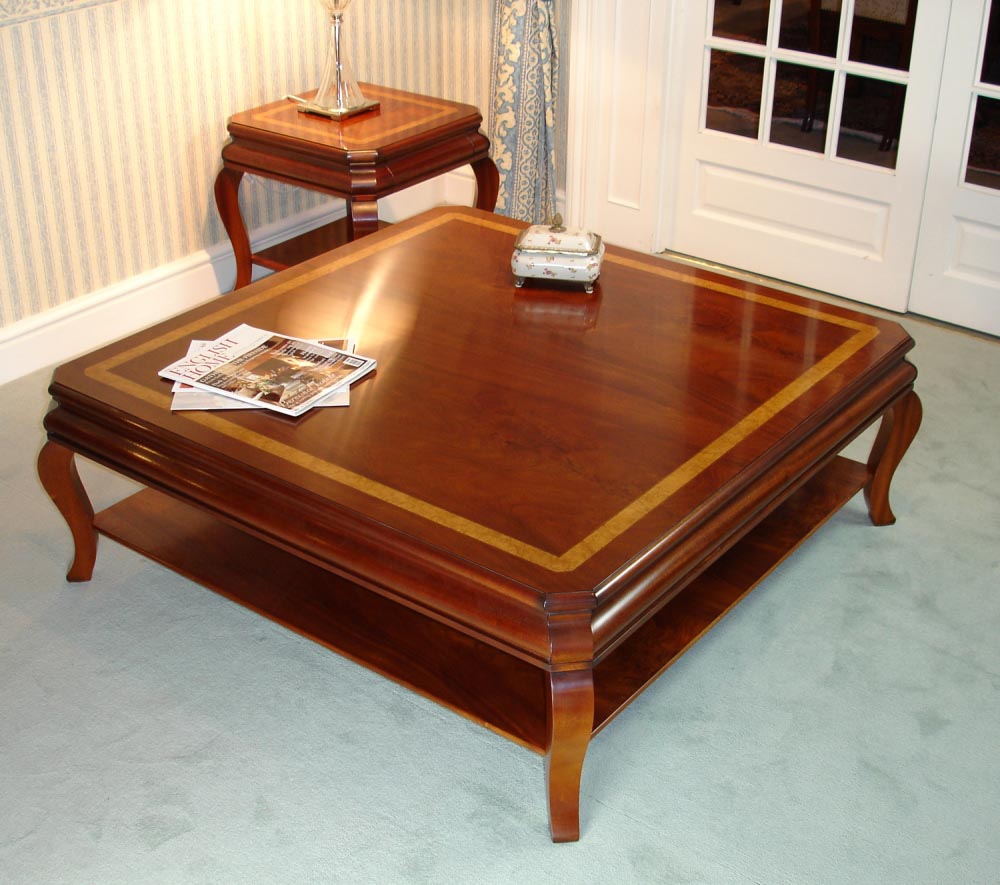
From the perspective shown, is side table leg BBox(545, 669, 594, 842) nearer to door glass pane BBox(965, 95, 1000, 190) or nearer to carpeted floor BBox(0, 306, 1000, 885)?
carpeted floor BBox(0, 306, 1000, 885)

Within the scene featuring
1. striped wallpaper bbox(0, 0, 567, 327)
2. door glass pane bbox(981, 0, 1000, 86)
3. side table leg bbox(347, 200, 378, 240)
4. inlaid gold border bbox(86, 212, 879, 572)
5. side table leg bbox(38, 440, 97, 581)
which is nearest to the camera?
inlaid gold border bbox(86, 212, 879, 572)

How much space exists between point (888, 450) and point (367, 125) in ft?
5.92

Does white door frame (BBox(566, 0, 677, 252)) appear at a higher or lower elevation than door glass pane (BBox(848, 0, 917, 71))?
lower

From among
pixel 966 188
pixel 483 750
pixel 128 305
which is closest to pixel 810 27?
pixel 966 188

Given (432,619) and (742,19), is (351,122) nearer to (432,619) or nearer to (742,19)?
(742,19)

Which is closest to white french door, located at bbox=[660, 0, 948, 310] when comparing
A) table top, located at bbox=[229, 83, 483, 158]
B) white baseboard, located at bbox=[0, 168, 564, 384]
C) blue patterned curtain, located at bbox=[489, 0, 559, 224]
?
blue patterned curtain, located at bbox=[489, 0, 559, 224]

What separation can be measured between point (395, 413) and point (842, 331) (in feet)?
3.21

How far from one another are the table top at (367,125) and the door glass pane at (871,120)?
1.11 m

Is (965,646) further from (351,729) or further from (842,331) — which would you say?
(351,729)

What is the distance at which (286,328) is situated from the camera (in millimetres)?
2533

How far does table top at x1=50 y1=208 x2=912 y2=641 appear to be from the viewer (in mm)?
1933

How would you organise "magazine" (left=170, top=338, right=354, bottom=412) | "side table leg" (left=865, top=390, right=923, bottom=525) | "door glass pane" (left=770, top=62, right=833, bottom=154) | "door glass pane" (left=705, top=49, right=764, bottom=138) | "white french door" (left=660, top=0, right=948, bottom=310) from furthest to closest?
"door glass pane" (left=705, top=49, right=764, bottom=138), "door glass pane" (left=770, top=62, right=833, bottom=154), "white french door" (left=660, top=0, right=948, bottom=310), "side table leg" (left=865, top=390, right=923, bottom=525), "magazine" (left=170, top=338, right=354, bottom=412)

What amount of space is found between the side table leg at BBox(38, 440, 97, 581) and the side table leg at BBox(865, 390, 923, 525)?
1.65 meters

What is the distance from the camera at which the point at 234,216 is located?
144 inches
